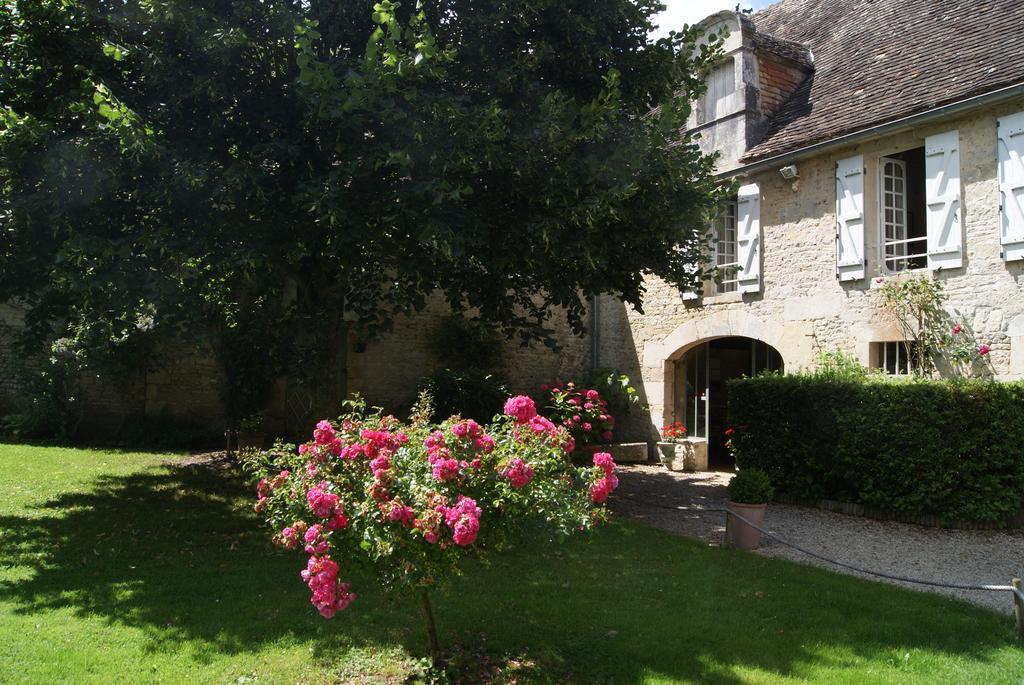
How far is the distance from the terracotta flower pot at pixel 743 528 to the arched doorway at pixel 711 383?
5.75m

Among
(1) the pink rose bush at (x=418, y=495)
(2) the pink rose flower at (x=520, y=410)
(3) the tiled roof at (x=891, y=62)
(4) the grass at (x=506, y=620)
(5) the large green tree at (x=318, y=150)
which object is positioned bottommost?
(4) the grass at (x=506, y=620)

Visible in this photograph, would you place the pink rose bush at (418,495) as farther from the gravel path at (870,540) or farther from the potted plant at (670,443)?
the potted plant at (670,443)

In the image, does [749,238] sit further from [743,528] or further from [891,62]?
[743,528]

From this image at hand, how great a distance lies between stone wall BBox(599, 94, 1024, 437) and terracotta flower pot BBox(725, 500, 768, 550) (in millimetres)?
3637

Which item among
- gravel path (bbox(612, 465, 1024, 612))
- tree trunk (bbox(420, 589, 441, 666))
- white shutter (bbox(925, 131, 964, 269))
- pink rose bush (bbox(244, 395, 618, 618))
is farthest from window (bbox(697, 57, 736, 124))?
tree trunk (bbox(420, 589, 441, 666))

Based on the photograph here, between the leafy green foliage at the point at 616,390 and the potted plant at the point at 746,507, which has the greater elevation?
the leafy green foliage at the point at 616,390

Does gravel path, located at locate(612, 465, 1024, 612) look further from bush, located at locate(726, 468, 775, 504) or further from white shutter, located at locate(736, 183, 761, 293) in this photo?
white shutter, located at locate(736, 183, 761, 293)

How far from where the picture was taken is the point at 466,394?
1224 cm

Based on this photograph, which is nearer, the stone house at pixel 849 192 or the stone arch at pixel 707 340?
the stone house at pixel 849 192

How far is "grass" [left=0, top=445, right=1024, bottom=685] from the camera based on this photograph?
4.12 metres

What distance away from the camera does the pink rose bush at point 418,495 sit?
3.54m

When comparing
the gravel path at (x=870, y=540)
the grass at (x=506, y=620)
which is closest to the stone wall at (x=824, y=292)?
the gravel path at (x=870, y=540)

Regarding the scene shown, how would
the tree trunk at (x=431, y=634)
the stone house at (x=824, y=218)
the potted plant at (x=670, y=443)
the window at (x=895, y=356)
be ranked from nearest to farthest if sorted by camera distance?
1. the tree trunk at (x=431, y=634)
2. the stone house at (x=824, y=218)
3. the window at (x=895, y=356)
4. the potted plant at (x=670, y=443)

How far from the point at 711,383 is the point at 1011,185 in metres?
6.01
